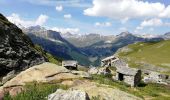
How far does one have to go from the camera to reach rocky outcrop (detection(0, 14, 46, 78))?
1383 inches

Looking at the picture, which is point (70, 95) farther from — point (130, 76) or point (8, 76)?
point (130, 76)

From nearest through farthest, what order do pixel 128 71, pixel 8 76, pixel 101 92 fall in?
pixel 101 92
pixel 8 76
pixel 128 71

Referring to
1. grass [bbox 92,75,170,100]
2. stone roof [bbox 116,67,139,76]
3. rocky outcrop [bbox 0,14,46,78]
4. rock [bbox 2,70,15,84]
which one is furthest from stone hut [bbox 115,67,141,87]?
rock [bbox 2,70,15,84]

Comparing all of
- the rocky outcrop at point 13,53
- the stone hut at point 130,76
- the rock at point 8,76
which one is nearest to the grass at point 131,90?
the rocky outcrop at point 13,53

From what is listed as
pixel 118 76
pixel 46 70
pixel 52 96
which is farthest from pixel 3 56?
pixel 118 76

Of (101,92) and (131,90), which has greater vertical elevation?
(101,92)

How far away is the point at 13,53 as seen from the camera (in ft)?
118

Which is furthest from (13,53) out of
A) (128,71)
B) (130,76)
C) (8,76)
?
(128,71)

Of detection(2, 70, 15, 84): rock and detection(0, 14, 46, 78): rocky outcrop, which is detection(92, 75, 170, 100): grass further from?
detection(2, 70, 15, 84): rock

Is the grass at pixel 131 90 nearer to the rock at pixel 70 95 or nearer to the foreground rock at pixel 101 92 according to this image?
the foreground rock at pixel 101 92

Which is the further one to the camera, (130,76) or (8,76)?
(130,76)

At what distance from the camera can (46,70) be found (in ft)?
102

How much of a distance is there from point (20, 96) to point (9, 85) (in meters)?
5.44

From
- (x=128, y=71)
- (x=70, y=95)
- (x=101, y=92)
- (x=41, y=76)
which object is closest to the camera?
(x=70, y=95)
